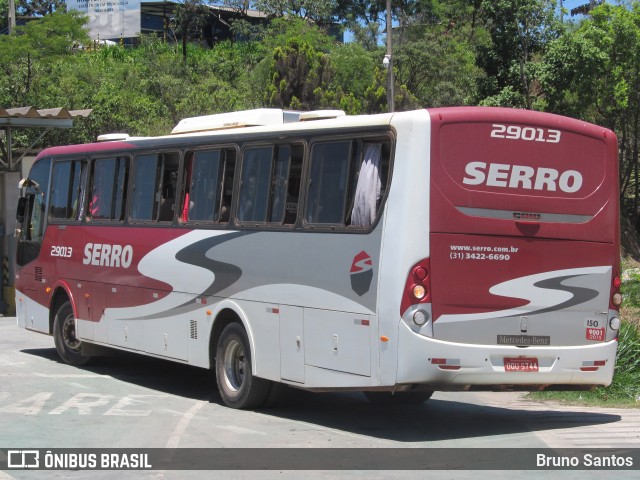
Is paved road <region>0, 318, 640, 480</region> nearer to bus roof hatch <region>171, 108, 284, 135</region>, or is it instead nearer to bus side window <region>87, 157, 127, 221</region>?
bus side window <region>87, 157, 127, 221</region>

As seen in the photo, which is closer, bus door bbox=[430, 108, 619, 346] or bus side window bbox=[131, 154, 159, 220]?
bus door bbox=[430, 108, 619, 346]

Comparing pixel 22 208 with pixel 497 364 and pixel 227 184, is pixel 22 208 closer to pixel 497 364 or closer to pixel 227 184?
pixel 227 184

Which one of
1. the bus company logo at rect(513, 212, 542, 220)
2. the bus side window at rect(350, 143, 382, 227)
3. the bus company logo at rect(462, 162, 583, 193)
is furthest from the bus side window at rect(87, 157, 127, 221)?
the bus company logo at rect(513, 212, 542, 220)

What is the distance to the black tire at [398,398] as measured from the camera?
1241 cm

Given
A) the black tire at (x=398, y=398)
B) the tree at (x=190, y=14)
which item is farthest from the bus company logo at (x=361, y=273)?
the tree at (x=190, y=14)

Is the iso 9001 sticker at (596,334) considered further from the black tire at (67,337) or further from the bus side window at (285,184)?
the black tire at (67,337)

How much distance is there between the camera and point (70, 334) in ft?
52.5

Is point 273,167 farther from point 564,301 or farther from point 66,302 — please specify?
point 66,302

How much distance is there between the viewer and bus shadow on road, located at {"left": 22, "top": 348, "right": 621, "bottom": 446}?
34.5 feet

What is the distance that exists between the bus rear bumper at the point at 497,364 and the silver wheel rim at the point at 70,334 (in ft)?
25.4

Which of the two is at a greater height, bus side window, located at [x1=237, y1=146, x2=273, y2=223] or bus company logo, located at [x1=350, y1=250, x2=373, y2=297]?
bus side window, located at [x1=237, y1=146, x2=273, y2=223]

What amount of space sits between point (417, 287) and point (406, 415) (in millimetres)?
2663

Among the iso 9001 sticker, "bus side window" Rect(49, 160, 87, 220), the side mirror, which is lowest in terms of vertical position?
the iso 9001 sticker

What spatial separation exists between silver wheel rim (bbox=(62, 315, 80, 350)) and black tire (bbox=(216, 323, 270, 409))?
434 cm
